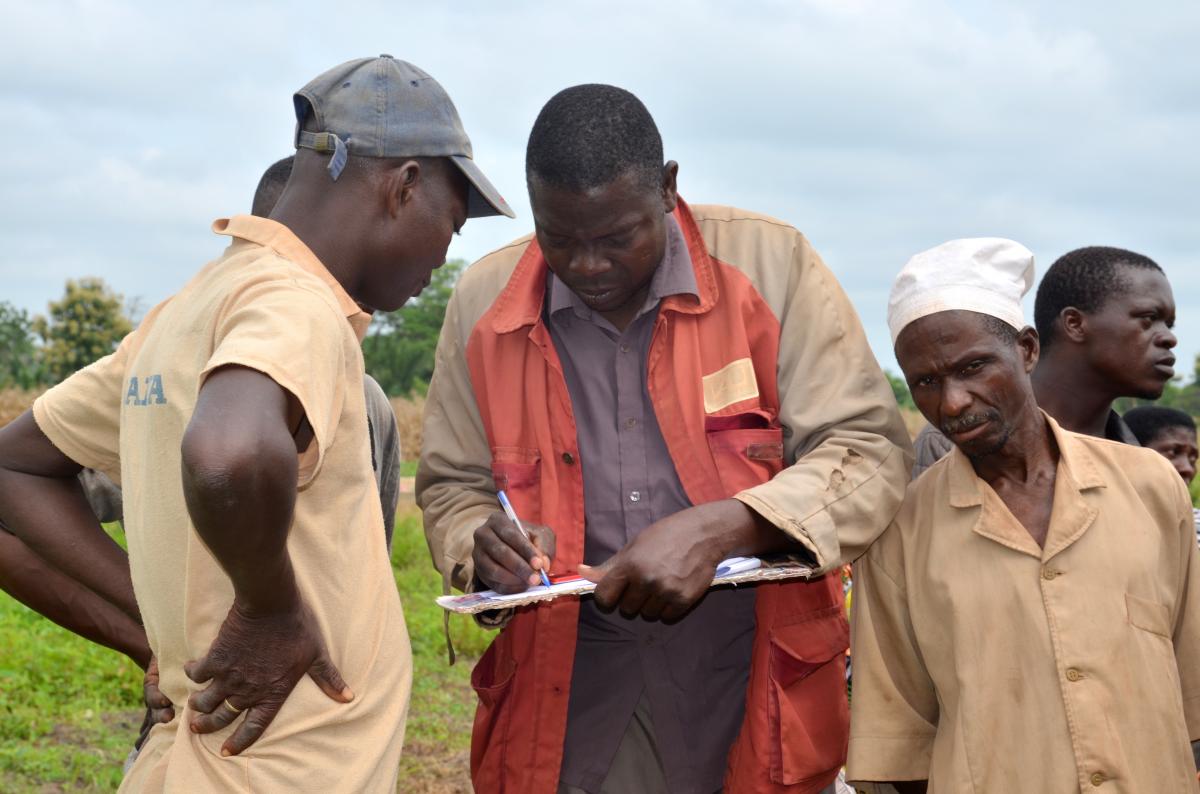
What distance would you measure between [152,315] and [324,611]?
738 millimetres

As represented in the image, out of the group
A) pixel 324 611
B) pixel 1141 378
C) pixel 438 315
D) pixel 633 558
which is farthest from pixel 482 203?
pixel 438 315

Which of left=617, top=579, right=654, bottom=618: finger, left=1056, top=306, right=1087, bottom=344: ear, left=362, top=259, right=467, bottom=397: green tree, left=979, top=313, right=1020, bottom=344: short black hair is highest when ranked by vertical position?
left=979, top=313, right=1020, bottom=344: short black hair

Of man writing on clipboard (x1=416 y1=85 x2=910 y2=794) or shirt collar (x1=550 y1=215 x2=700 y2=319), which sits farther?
shirt collar (x1=550 y1=215 x2=700 y2=319)

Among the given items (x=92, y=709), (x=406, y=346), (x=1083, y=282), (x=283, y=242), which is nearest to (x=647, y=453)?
(x=283, y=242)

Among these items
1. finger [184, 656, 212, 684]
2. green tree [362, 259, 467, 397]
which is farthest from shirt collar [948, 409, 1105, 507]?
green tree [362, 259, 467, 397]

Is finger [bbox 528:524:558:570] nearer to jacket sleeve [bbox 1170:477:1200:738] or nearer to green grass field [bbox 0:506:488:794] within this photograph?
jacket sleeve [bbox 1170:477:1200:738]

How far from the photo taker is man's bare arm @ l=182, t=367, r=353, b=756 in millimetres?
1825

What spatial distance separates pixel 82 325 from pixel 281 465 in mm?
38775

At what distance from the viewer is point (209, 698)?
212 centimetres

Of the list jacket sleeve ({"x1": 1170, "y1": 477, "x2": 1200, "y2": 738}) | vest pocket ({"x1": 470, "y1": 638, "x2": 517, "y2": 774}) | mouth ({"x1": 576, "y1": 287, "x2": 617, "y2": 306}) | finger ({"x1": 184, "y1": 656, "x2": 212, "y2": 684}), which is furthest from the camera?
vest pocket ({"x1": 470, "y1": 638, "x2": 517, "y2": 774})

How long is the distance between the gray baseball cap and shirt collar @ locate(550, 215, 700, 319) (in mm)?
552

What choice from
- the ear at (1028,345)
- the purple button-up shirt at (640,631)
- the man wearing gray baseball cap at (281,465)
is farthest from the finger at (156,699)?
the ear at (1028,345)

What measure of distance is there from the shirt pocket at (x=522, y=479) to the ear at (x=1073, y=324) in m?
2.06

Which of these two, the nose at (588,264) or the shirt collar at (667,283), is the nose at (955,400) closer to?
the shirt collar at (667,283)
